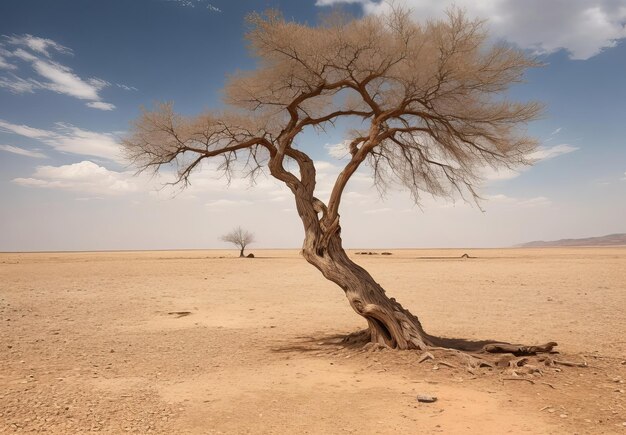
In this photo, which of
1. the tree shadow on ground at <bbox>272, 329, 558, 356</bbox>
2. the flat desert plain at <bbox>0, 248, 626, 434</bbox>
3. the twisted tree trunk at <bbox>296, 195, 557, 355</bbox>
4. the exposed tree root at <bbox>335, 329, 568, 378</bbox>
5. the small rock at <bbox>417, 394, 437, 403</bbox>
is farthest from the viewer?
the twisted tree trunk at <bbox>296, 195, 557, 355</bbox>

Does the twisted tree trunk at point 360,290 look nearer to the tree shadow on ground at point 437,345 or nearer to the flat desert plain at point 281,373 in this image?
the tree shadow on ground at point 437,345

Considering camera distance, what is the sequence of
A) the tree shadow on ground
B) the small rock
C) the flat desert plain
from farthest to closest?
the tree shadow on ground, the small rock, the flat desert plain

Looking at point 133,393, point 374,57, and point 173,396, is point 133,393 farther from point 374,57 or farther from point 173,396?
point 374,57

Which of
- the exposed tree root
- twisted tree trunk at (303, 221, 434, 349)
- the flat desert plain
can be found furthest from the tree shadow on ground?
twisted tree trunk at (303, 221, 434, 349)

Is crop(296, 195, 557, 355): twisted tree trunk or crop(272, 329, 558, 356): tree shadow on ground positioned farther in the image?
crop(296, 195, 557, 355): twisted tree trunk

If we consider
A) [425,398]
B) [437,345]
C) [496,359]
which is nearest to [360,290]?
[437,345]

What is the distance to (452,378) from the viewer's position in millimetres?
7543

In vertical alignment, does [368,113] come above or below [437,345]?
above

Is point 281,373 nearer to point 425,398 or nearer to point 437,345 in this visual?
point 425,398

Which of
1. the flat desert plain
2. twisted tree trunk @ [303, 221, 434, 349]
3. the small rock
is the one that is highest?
twisted tree trunk @ [303, 221, 434, 349]

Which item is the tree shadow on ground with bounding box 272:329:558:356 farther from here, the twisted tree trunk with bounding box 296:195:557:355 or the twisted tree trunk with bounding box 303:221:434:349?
the twisted tree trunk with bounding box 303:221:434:349

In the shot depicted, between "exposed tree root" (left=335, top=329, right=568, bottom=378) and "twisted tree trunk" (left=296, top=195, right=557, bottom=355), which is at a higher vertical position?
"twisted tree trunk" (left=296, top=195, right=557, bottom=355)

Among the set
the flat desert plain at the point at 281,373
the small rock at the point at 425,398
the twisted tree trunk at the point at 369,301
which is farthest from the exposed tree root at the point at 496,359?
the small rock at the point at 425,398

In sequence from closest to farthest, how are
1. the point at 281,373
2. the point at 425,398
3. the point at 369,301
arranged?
the point at 425,398 < the point at 281,373 < the point at 369,301
